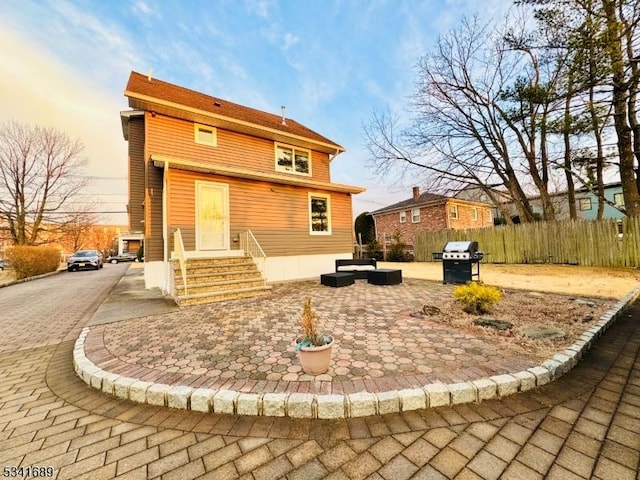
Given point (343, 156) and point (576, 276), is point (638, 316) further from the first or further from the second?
point (343, 156)

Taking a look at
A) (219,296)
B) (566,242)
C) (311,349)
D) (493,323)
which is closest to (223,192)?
(219,296)

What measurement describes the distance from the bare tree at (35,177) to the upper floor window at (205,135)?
19.3 metres

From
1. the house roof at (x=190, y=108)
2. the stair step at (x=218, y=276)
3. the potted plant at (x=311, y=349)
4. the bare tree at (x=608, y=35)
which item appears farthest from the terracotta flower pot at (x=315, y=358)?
the bare tree at (x=608, y=35)

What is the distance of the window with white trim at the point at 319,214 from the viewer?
10766 mm

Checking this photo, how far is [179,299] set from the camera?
6.13 metres

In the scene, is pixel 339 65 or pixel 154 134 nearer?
pixel 154 134

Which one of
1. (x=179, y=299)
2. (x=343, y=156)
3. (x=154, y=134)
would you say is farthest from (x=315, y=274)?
(x=154, y=134)

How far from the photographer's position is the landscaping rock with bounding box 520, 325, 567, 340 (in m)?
3.56

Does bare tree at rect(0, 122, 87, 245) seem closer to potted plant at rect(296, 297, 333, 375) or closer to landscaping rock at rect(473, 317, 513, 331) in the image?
potted plant at rect(296, 297, 333, 375)

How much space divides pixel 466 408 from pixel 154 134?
34.8 feet

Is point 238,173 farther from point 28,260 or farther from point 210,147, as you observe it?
point 28,260

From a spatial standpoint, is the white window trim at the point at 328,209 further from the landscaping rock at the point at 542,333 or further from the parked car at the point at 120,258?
the parked car at the point at 120,258

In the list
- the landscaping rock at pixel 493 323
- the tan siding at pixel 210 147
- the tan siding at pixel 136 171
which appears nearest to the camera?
the landscaping rock at pixel 493 323

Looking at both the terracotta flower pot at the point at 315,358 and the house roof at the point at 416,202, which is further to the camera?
the house roof at the point at 416,202
